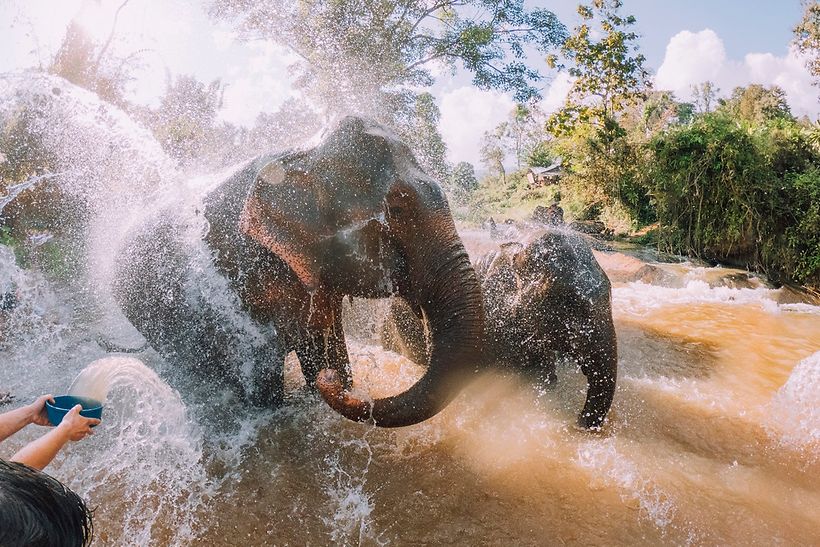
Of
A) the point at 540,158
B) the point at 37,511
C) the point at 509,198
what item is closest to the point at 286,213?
the point at 37,511

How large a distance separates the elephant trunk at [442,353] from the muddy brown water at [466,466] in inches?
26.8

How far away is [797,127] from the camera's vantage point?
14578mm

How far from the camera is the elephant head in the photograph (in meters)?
3.20

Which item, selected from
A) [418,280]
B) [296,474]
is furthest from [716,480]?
[296,474]

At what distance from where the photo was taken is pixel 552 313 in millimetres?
4293

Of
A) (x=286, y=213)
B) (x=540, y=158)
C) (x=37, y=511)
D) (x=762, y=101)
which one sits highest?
(x=762, y=101)

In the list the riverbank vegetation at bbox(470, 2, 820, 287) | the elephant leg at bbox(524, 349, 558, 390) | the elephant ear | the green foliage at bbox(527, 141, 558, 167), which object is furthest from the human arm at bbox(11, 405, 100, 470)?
the green foliage at bbox(527, 141, 558, 167)

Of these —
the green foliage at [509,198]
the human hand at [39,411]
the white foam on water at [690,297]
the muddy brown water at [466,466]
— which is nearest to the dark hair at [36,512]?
the human hand at [39,411]

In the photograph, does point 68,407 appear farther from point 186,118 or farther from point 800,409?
point 186,118

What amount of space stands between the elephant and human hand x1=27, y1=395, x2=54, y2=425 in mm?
1493

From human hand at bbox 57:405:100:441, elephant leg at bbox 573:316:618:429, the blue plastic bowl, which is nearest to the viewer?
human hand at bbox 57:405:100:441

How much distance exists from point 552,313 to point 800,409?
9.05ft

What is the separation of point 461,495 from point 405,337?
241cm

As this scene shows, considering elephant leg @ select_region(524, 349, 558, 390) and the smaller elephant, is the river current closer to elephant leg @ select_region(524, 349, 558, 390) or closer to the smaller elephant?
elephant leg @ select_region(524, 349, 558, 390)
